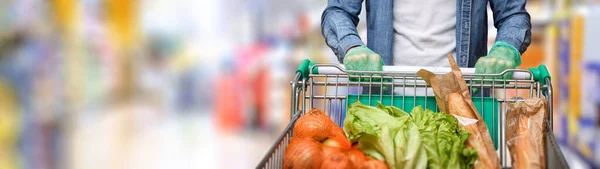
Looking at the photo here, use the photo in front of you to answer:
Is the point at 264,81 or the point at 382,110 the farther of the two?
the point at 264,81

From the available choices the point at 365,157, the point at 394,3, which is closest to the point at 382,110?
the point at 365,157

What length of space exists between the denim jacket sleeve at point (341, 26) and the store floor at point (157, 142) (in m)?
2.74

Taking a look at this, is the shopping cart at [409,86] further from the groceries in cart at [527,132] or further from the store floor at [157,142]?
the store floor at [157,142]

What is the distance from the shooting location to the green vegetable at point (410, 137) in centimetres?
123

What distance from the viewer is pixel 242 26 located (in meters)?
4.93

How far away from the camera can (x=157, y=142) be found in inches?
193

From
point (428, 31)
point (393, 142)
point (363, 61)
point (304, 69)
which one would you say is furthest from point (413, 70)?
point (428, 31)

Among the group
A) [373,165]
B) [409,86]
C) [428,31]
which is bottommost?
[373,165]

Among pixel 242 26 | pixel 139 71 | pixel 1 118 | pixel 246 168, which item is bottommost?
pixel 246 168

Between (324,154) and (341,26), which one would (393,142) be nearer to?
(324,154)

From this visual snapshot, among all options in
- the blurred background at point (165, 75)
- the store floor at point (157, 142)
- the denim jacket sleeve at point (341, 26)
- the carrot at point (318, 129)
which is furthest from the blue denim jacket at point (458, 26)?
the store floor at point (157, 142)

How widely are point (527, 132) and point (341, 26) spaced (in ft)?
2.33

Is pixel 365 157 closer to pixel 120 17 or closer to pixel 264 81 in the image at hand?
pixel 264 81

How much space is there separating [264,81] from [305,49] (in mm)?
362
